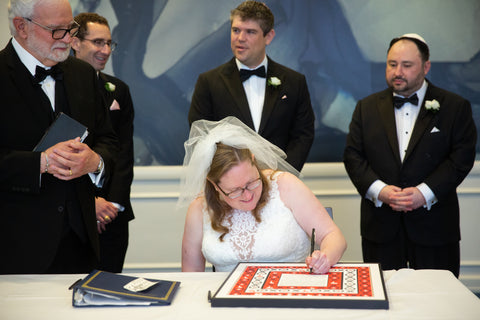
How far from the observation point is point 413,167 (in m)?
3.83

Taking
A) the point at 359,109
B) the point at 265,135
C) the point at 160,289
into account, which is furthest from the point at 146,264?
the point at 160,289

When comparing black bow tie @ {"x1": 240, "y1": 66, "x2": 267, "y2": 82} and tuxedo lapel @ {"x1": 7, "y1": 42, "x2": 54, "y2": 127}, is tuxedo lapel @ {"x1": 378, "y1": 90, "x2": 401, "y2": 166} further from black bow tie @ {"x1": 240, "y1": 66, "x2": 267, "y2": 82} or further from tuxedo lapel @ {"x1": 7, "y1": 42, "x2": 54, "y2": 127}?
tuxedo lapel @ {"x1": 7, "y1": 42, "x2": 54, "y2": 127}

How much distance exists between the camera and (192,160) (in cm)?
264

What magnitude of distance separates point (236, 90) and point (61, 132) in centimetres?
165

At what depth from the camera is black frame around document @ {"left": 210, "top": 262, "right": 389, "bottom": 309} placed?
1910 millimetres

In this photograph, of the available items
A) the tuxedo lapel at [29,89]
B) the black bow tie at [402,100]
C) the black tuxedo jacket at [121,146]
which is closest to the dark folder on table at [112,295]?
the tuxedo lapel at [29,89]

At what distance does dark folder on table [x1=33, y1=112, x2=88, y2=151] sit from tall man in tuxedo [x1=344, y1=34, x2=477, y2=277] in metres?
2.12

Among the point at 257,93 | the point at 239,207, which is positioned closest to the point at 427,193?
the point at 257,93

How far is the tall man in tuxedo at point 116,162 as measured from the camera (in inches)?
145

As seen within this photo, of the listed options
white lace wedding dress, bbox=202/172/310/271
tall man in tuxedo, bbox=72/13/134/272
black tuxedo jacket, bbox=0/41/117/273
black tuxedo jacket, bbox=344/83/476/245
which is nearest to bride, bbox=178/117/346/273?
white lace wedding dress, bbox=202/172/310/271

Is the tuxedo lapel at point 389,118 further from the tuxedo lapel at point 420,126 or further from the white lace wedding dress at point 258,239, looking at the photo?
the white lace wedding dress at point 258,239

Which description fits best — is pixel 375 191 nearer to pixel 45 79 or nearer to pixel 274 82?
pixel 274 82

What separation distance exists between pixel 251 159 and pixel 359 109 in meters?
1.72

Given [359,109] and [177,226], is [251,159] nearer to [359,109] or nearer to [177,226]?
[359,109]
